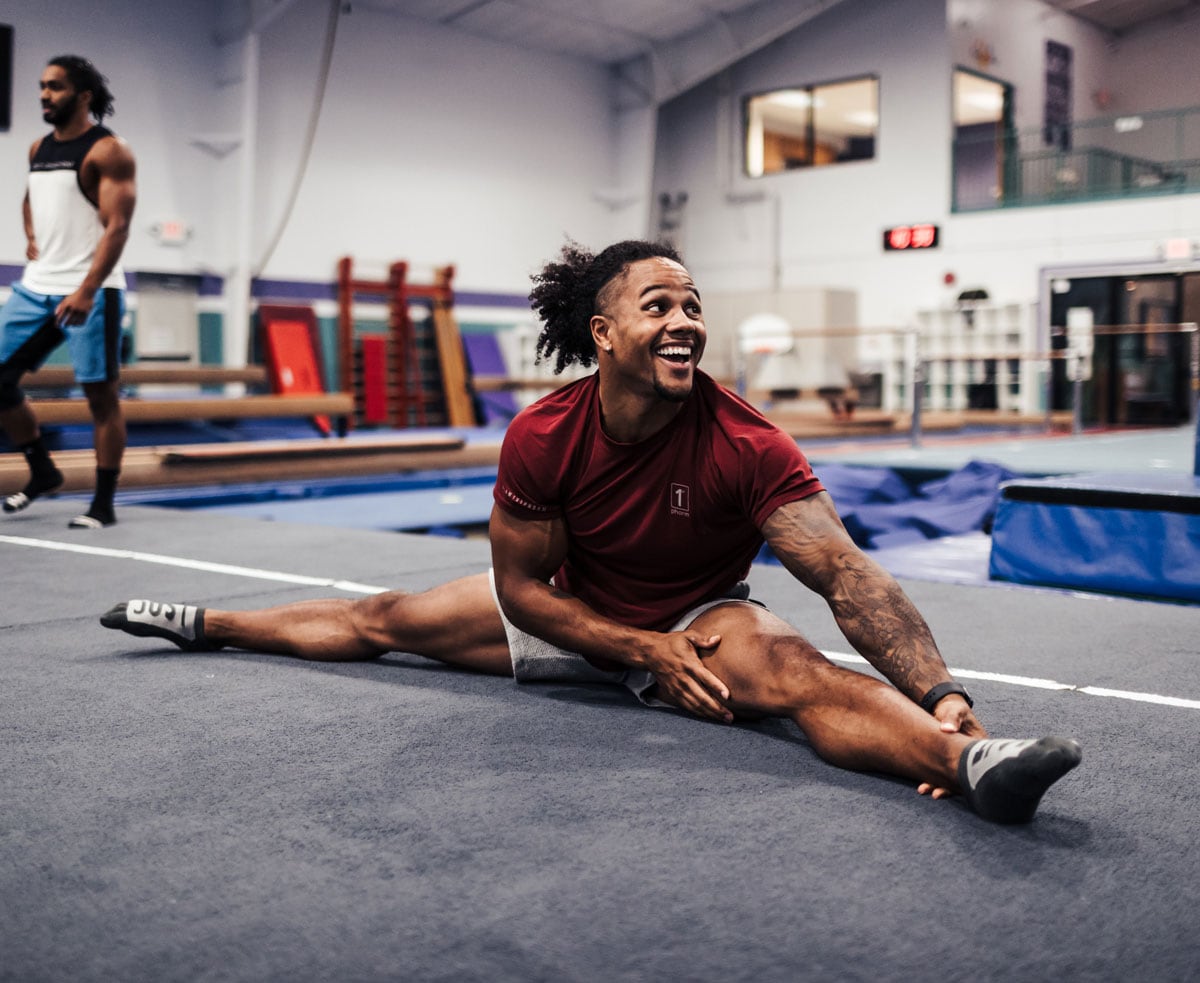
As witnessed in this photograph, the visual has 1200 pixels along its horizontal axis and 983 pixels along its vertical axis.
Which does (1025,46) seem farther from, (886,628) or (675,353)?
(886,628)

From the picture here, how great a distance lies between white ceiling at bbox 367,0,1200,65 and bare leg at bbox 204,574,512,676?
33.1ft

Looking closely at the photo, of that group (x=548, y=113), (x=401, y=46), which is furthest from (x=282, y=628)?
(x=548, y=113)

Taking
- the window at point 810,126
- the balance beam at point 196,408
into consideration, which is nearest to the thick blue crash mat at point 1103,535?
the balance beam at point 196,408

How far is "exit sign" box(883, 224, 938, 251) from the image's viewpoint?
12828 mm

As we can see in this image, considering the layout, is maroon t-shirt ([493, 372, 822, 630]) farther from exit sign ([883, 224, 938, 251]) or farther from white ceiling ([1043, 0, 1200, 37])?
white ceiling ([1043, 0, 1200, 37])

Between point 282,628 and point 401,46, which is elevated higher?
point 401,46

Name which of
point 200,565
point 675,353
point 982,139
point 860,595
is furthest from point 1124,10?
point 860,595

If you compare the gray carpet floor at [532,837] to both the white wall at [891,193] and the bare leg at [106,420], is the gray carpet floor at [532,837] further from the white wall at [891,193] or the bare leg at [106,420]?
the white wall at [891,193]

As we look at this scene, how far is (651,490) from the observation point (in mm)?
1831

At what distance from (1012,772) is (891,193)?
41.5 ft

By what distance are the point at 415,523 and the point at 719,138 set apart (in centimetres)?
1032

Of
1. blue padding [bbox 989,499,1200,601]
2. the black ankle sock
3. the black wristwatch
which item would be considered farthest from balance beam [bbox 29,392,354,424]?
the black wristwatch

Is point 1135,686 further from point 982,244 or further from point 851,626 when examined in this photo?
point 982,244

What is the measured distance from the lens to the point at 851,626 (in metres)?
1.65
